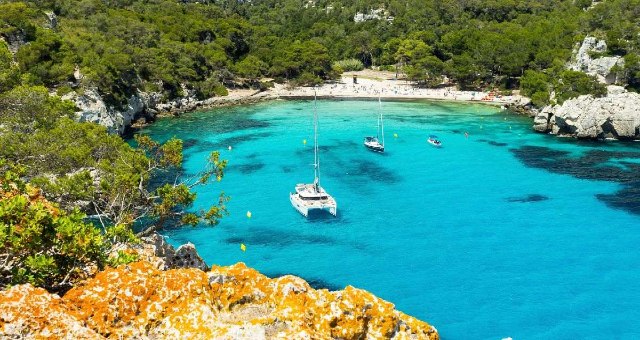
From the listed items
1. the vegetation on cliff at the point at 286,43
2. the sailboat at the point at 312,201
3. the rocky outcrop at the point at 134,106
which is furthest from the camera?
the vegetation on cliff at the point at 286,43

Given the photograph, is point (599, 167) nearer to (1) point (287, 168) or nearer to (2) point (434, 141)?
(2) point (434, 141)

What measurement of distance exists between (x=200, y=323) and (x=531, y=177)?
54.4 metres

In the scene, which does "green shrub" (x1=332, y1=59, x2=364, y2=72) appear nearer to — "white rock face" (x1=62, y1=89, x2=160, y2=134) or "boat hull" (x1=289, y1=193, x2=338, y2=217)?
"white rock face" (x1=62, y1=89, x2=160, y2=134)

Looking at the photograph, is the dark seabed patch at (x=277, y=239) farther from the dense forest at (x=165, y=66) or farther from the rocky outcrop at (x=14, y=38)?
the rocky outcrop at (x=14, y=38)

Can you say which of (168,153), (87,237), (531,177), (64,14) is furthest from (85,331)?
(64,14)

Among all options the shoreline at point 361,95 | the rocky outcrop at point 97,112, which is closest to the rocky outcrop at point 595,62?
the shoreline at point 361,95

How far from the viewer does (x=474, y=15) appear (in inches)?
5753

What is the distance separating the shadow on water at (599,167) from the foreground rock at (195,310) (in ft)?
152

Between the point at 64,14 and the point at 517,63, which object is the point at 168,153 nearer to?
the point at 517,63

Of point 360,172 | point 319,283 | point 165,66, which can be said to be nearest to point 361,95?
point 165,66

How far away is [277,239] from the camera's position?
42375 millimetres

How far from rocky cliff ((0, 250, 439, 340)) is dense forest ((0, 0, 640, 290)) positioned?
192 cm

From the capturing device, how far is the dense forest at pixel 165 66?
15910 millimetres

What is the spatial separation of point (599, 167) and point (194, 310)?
60.9m
